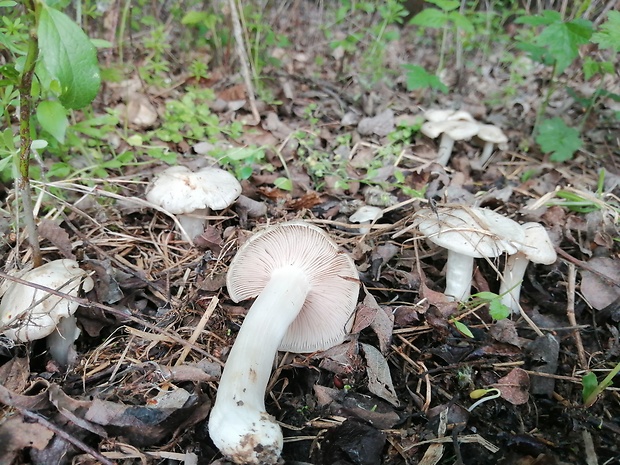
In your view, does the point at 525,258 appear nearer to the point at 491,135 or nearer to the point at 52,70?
the point at 491,135

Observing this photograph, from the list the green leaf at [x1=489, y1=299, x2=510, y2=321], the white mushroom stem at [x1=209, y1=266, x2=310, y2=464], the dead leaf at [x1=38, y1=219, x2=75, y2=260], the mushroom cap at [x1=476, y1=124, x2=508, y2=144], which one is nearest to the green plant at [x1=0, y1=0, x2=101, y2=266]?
the dead leaf at [x1=38, y1=219, x2=75, y2=260]

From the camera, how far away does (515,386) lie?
214cm

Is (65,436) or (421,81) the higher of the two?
(421,81)

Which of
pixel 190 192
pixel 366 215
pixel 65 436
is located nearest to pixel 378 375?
pixel 366 215

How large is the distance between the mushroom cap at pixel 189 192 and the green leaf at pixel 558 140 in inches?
104

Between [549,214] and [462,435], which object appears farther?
[549,214]

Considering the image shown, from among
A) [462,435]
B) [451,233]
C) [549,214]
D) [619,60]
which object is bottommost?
[462,435]

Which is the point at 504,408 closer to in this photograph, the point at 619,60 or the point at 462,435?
the point at 462,435

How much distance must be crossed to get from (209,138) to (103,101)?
3.73 ft

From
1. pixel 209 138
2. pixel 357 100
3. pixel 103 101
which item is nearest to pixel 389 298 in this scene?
pixel 209 138

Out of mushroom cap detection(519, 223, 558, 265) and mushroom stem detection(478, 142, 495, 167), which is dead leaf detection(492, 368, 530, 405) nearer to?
mushroom cap detection(519, 223, 558, 265)

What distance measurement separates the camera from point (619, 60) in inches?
184

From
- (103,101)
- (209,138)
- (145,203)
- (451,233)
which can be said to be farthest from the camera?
(103,101)

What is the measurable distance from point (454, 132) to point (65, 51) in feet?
10.3
